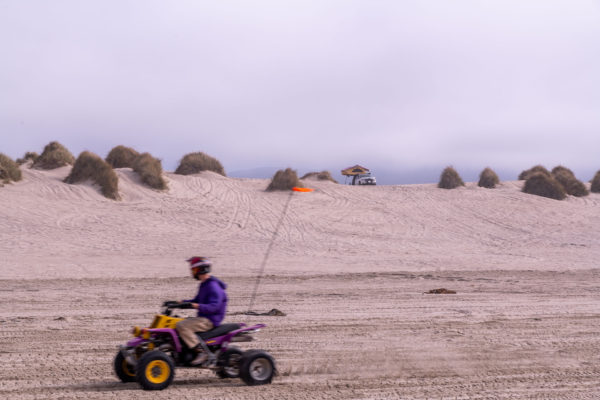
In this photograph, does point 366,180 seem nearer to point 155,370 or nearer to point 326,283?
point 326,283

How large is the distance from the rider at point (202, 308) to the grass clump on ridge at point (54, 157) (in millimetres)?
26556

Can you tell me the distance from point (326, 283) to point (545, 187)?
1016 inches

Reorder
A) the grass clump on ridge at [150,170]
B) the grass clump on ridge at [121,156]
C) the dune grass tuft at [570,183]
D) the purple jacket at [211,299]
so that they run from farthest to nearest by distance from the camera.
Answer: the dune grass tuft at [570,183] < the grass clump on ridge at [121,156] < the grass clump on ridge at [150,170] < the purple jacket at [211,299]

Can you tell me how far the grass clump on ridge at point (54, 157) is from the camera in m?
31.7

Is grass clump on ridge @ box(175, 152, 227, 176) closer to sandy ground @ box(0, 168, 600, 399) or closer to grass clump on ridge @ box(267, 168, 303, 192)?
sandy ground @ box(0, 168, 600, 399)

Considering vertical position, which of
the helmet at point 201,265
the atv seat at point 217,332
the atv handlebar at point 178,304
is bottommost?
the atv seat at point 217,332

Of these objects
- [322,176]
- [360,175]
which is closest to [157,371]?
[322,176]

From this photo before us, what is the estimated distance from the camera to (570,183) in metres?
41.2

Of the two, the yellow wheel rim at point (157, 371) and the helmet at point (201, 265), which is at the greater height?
the helmet at point (201, 265)

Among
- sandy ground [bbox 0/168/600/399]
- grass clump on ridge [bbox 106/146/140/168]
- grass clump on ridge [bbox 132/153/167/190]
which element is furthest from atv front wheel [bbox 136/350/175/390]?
grass clump on ridge [bbox 106/146/140/168]

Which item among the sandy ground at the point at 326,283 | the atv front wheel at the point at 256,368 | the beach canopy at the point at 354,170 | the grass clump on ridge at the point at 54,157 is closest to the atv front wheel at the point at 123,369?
the sandy ground at the point at 326,283

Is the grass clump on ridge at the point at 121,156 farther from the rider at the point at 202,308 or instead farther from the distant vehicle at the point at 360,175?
the rider at the point at 202,308

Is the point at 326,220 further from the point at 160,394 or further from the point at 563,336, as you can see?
the point at 160,394

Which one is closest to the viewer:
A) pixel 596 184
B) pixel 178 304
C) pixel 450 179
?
pixel 178 304
